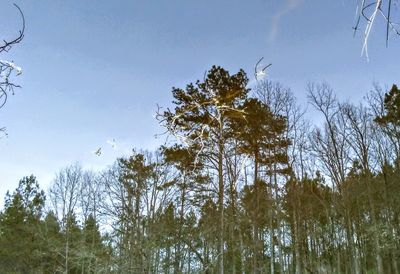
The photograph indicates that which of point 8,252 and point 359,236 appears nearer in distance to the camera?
point 359,236

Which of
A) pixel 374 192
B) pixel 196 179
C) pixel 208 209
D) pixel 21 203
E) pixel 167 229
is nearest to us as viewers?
pixel 196 179

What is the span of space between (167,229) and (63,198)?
1658 centimetres

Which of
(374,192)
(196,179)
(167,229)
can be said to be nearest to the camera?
(196,179)

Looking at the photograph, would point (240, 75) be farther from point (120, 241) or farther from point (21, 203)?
point (21, 203)

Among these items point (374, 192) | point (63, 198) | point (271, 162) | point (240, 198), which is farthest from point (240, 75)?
point (63, 198)

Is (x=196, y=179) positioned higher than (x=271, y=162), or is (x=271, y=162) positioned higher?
(x=271, y=162)

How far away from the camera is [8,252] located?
109 feet

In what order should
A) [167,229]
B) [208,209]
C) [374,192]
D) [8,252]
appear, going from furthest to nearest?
1. [8,252]
2. [374,192]
3. [167,229]
4. [208,209]

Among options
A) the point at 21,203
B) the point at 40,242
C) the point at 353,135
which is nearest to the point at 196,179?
the point at 353,135

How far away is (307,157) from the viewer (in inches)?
867

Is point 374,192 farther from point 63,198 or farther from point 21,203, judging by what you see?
point 21,203

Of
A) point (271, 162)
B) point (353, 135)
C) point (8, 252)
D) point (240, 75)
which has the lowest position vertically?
point (8, 252)

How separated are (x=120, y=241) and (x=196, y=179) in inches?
308

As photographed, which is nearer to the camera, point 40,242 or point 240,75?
point 240,75
